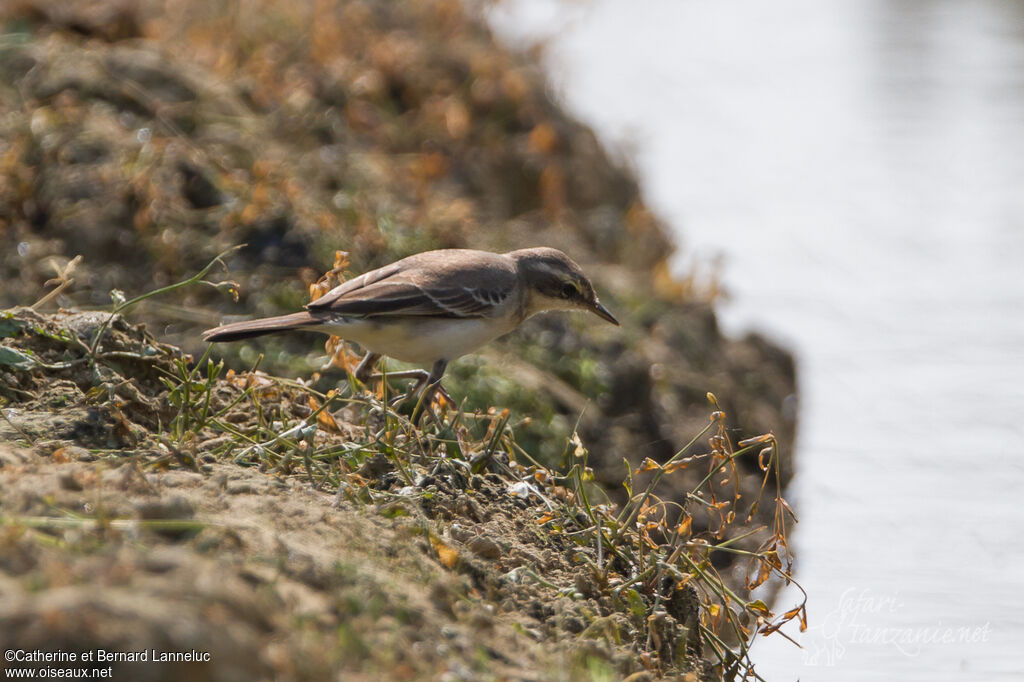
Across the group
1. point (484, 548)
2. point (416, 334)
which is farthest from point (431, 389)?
point (484, 548)

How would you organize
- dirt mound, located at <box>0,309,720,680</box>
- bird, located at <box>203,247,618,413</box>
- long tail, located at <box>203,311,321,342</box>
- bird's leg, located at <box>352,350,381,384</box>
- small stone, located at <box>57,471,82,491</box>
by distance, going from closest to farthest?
dirt mound, located at <box>0,309,720,680</box> < small stone, located at <box>57,471,82,491</box> < long tail, located at <box>203,311,321,342</box> < bird, located at <box>203,247,618,413</box> < bird's leg, located at <box>352,350,381,384</box>

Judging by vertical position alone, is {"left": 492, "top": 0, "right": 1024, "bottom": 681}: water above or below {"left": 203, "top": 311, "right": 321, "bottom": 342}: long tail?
below

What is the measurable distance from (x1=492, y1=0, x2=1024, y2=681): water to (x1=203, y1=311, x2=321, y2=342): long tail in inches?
118

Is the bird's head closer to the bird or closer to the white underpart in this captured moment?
the bird

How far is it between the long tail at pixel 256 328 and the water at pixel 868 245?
2.99 metres

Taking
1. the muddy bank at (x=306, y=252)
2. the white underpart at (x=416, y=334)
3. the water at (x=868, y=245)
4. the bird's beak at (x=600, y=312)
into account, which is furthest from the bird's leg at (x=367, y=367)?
the water at (x=868, y=245)

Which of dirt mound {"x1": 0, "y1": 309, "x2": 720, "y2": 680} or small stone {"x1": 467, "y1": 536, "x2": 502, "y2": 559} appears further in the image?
small stone {"x1": 467, "y1": 536, "x2": 502, "y2": 559}

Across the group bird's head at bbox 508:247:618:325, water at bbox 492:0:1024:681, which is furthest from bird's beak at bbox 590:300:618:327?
water at bbox 492:0:1024:681

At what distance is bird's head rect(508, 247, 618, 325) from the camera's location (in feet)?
21.8

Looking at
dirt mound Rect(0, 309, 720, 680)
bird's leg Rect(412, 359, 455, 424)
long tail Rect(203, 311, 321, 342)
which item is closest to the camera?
dirt mound Rect(0, 309, 720, 680)

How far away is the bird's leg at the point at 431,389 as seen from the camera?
560 centimetres

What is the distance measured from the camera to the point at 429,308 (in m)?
5.97

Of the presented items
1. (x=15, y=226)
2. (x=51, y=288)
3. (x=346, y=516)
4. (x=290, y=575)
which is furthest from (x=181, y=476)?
(x=15, y=226)

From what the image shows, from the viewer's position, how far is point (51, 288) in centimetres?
755
